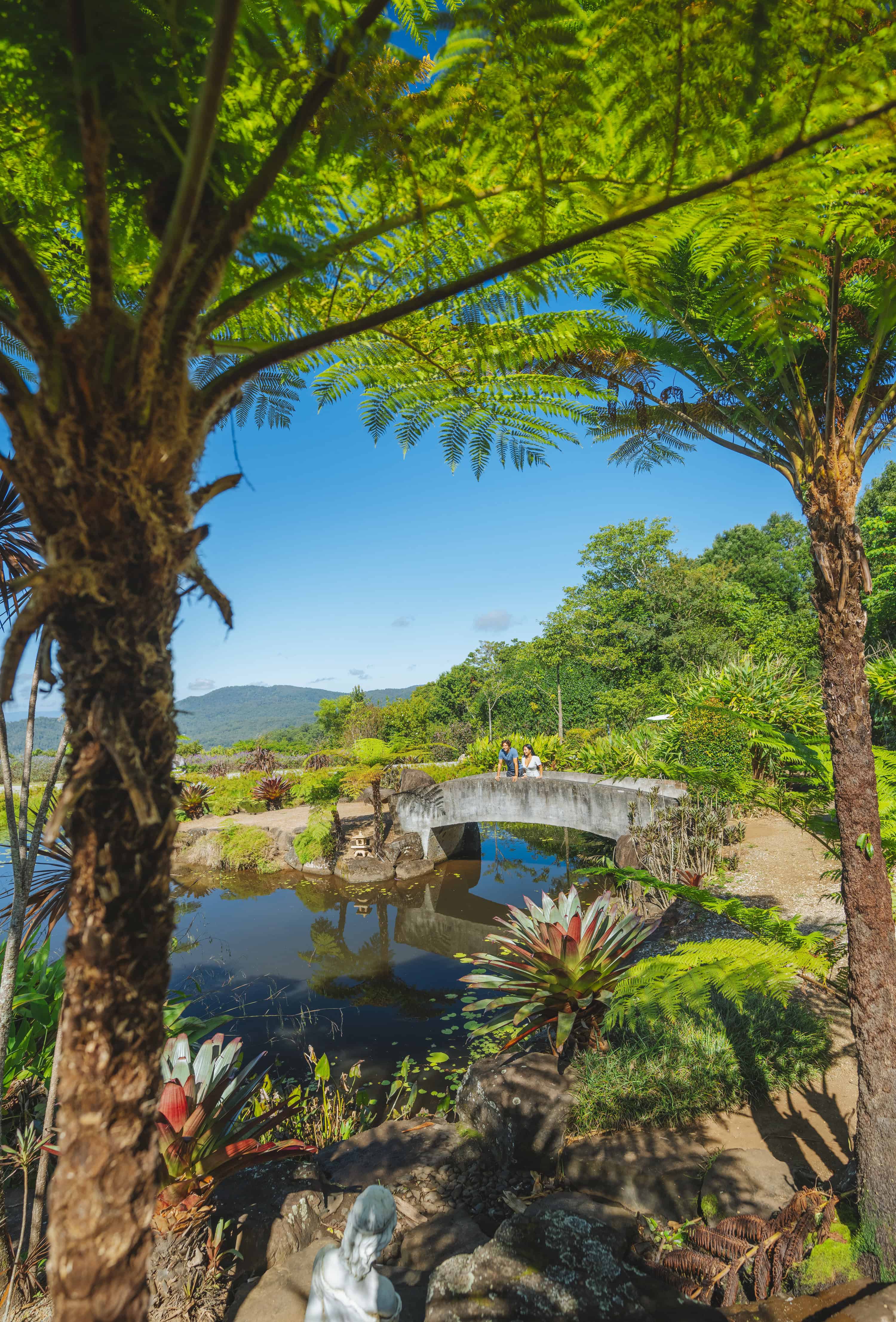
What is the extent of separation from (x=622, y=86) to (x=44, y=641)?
5.65ft

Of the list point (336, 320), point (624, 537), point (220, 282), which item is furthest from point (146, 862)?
point (624, 537)

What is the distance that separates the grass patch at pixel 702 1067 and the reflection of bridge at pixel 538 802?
14.7 feet

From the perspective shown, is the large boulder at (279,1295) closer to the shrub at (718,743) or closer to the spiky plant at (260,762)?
the shrub at (718,743)

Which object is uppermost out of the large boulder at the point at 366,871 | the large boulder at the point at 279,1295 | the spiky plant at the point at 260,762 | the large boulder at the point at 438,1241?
the spiky plant at the point at 260,762

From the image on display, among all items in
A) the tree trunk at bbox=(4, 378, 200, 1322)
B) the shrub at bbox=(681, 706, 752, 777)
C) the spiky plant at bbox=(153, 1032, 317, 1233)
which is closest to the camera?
the tree trunk at bbox=(4, 378, 200, 1322)

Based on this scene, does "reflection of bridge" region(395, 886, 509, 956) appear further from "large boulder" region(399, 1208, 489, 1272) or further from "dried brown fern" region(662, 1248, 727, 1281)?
"dried brown fern" region(662, 1248, 727, 1281)

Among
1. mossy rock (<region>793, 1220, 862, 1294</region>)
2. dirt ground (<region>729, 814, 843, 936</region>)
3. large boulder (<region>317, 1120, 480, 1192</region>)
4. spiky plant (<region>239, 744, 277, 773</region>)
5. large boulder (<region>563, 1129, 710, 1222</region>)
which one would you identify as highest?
spiky plant (<region>239, 744, 277, 773</region>)

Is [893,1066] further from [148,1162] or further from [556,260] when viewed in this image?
[556,260]

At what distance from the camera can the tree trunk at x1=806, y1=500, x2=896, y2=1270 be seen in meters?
2.54

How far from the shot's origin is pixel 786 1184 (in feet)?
10.3

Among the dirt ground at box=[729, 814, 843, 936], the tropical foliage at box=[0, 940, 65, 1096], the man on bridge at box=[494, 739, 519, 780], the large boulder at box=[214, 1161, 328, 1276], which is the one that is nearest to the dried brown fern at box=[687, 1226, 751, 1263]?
the large boulder at box=[214, 1161, 328, 1276]

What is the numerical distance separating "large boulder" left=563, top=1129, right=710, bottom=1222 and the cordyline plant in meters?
3.53

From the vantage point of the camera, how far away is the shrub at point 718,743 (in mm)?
9539

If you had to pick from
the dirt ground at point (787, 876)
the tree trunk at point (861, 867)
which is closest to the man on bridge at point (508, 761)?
the dirt ground at point (787, 876)
